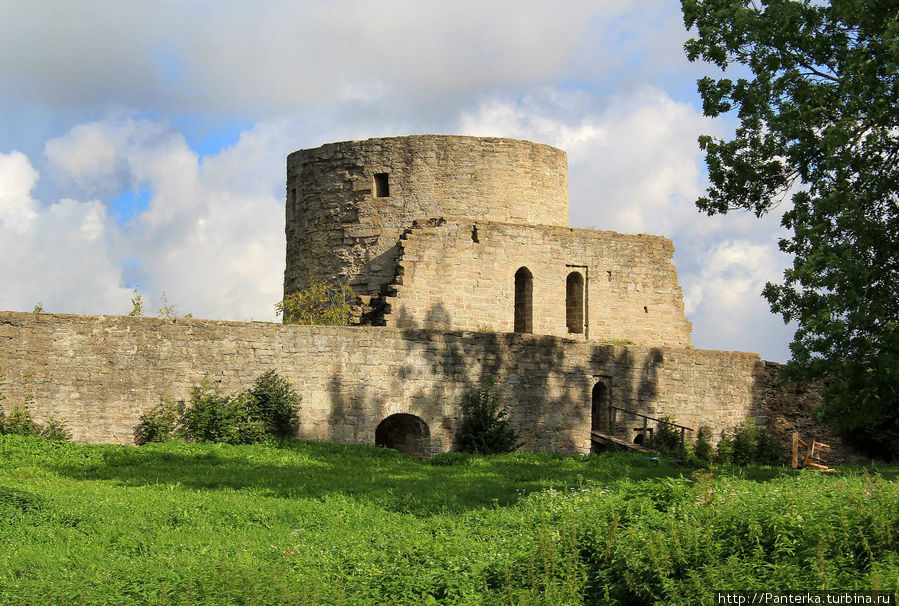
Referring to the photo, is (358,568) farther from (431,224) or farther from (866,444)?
(866,444)

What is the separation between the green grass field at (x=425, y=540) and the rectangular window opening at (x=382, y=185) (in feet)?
42.3

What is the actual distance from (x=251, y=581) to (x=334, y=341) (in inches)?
404

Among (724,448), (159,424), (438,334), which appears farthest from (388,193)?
(159,424)

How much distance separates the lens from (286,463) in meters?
17.1

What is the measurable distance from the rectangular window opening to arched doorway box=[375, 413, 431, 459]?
24.9 ft

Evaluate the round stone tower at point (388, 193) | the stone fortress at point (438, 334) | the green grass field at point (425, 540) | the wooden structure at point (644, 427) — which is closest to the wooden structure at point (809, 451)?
the stone fortress at point (438, 334)

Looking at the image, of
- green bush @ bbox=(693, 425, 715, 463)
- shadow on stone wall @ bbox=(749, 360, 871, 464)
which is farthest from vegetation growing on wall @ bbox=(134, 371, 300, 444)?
shadow on stone wall @ bbox=(749, 360, 871, 464)

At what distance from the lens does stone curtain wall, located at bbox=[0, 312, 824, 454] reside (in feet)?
57.5

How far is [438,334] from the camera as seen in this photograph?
20391 millimetres

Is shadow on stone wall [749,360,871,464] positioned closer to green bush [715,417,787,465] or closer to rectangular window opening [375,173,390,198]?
green bush [715,417,787,465]

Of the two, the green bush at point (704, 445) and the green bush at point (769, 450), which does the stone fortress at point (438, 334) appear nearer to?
the green bush at point (704, 445)

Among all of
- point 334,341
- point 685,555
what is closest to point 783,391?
point 334,341

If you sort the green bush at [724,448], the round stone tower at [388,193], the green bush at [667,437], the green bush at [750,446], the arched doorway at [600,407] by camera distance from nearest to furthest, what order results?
the arched doorway at [600,407], the green bush at [667,437], the green bush at [724,448], the green bush at [750,446], the round stone tower at [388,193]

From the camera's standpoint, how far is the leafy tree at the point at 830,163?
1527 centimetres
